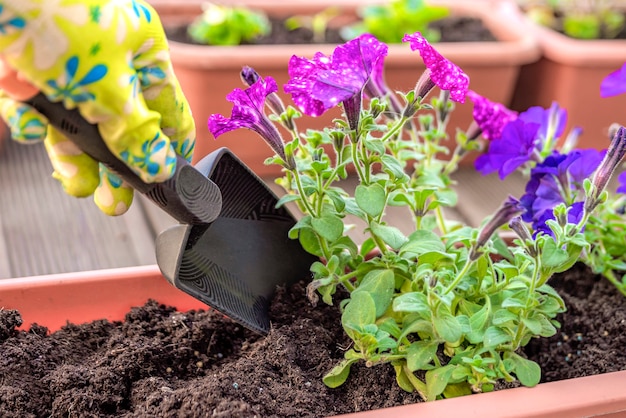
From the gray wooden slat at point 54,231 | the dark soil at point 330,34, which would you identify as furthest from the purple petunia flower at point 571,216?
the dark soil at point 330,34

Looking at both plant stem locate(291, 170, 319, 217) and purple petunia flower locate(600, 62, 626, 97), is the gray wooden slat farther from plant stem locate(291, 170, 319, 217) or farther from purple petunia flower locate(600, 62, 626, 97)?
purple petunia flower locate(600, 62, 626, 97)

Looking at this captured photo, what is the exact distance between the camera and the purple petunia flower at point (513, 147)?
0.87 m

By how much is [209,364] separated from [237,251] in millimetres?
123

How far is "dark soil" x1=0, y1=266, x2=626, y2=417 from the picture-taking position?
68 cm

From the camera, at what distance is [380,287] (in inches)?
29.6

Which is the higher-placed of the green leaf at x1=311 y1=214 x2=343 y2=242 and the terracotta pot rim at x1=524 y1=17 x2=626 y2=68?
the green leaf at x1=311 y1=214 x2=343 y2=242

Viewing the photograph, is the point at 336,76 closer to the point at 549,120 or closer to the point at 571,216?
the point at 571,216

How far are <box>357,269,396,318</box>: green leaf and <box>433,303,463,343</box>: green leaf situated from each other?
6 centimetres

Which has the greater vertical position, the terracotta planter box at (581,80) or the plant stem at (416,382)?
the plant stem at (416,382)

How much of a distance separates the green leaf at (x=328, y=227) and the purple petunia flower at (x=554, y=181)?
25cm

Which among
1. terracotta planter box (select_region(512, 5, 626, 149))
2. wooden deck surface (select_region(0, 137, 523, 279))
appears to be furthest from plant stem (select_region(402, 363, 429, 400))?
terracotta planter box (select_region(512, 5, 626, 149))

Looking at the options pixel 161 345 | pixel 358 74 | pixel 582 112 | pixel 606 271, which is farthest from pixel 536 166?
pixel 582 112

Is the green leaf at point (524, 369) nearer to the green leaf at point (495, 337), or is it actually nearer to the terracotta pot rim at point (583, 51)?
the green leaf at point (495, 337)

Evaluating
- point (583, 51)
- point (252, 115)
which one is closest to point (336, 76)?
point (252, 115)
